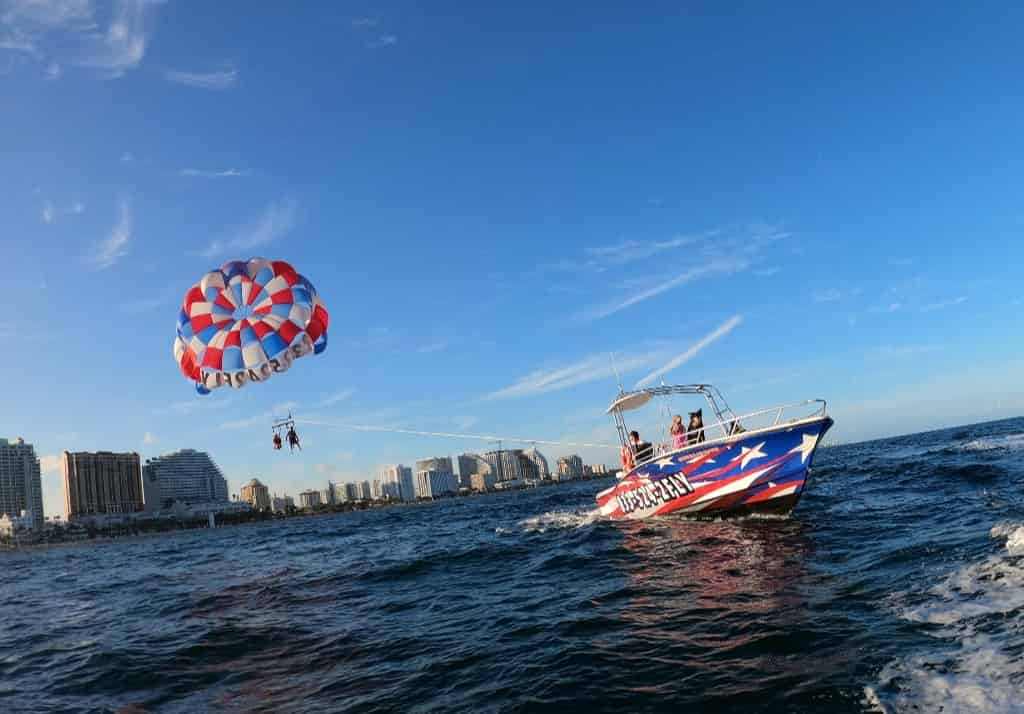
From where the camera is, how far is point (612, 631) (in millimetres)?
6844

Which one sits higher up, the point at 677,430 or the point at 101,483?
the point at 101,483

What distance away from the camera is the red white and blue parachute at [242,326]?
51.0ft

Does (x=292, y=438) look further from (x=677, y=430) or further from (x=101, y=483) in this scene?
(x=101, y=483)

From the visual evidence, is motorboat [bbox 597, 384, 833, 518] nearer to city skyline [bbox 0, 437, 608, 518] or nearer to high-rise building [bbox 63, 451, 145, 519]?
city skyline [bbox 0, 437, 608, 518]

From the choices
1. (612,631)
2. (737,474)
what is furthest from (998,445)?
(612,631)

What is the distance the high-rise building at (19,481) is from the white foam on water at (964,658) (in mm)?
204217

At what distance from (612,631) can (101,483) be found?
186 metres

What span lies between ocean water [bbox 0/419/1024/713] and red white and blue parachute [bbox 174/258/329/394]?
17.0 ft

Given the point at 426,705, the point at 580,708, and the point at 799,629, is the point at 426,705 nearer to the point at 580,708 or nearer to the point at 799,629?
the point at 580,708

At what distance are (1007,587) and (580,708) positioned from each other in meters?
4.85

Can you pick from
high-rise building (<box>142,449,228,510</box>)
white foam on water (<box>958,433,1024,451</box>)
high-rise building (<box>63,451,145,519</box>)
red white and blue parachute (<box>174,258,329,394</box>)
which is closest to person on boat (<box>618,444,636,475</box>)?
red white and blue parachute (<box>174,258,329,394</box>)

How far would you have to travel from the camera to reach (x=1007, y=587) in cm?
645

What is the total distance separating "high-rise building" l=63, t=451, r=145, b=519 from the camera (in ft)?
496

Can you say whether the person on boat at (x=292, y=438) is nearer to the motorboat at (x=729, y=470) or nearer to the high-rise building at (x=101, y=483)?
the motorboat at (x=729, y=470)
